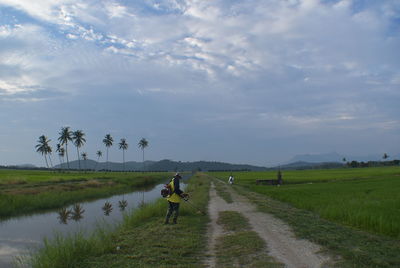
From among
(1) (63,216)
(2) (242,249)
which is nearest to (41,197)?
(1) (63,216)

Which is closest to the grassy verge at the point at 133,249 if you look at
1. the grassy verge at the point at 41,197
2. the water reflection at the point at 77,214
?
the water reflection at the point at 77,214

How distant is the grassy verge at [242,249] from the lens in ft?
25.1

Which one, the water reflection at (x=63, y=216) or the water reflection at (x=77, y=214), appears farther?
the water reflection at (x=77, y=214)

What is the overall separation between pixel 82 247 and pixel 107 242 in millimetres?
983

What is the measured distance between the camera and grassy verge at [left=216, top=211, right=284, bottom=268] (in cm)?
767

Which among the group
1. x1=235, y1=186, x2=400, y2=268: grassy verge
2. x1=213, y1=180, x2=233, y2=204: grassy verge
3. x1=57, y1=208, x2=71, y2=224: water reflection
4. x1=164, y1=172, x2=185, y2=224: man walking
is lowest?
x1=57, y1=208, x2=71, y2=224: water reflection

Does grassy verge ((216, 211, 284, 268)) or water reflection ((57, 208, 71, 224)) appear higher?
grassy verge ((216, 211, 284, 268))

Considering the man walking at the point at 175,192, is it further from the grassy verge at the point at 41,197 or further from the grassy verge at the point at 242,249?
the grassy verge at the point at 41,197

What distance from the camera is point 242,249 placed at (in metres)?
8.86

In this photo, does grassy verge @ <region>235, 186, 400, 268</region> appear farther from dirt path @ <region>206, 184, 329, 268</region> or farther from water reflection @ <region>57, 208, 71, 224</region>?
water reflection @ <region>57, 208, 71, 224</region>

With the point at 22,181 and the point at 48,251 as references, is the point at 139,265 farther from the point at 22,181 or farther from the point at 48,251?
the point at 22,181

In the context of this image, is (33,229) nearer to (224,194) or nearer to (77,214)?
(77,214)

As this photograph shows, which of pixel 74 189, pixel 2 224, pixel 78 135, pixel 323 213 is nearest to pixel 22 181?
pixel 74 189

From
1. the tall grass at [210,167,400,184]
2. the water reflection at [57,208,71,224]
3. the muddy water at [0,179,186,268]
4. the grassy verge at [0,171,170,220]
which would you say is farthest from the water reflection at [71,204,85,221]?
the tall grass at [210,167,400,184]
